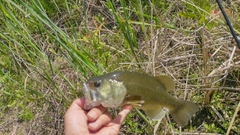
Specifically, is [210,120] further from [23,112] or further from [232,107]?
[23,112]

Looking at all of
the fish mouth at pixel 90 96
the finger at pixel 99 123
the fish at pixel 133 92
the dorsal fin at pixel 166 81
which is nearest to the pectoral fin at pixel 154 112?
the fish at pixel 133 92

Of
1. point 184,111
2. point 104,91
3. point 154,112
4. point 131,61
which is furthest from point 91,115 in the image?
point 131,61

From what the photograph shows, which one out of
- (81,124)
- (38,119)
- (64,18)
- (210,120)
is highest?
(64,18)

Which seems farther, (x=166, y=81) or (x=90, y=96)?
(x=166, y=81)

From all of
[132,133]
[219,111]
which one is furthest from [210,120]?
[132,133]

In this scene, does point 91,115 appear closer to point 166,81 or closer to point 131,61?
point 166,81

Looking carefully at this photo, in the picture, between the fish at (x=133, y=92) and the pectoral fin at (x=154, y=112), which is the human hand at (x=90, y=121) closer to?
the fish at (x=133, y=92)
